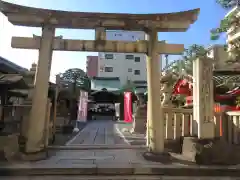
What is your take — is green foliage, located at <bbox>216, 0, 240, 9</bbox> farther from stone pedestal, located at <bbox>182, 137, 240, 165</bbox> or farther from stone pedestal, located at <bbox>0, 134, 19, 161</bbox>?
stone pedestal, located at <bbox>0, 134, 19, 161</bbox>

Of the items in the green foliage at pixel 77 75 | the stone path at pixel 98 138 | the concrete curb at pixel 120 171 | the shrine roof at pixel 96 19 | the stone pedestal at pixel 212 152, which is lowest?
the concrete curb at pixel 120 171

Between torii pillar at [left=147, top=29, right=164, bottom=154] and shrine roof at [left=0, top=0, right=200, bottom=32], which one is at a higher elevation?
shrine roof at [left=0, top=0, right=200, bottom=32]

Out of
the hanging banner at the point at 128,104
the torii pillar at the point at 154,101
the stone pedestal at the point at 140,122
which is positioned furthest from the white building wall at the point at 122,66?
the torii pillar at the point at 154,101

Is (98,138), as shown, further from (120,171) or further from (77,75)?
(77,75)

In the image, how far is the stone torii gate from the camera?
263 inches

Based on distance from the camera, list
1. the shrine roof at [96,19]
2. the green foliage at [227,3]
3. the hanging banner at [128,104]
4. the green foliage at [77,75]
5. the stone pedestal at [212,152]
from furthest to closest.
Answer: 1. the green foliage at [77,75]
2. the hanging banner at [128,104]
3. the green foliage at [227,3]
4. the shrine roof at [96,19]
5. the stone pedestal at [212,152]

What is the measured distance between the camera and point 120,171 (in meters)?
5.66

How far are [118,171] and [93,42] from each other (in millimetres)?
4007

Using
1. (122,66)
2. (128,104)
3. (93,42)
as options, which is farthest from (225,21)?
(122,66)

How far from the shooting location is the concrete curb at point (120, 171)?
546 cm

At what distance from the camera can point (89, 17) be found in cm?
715

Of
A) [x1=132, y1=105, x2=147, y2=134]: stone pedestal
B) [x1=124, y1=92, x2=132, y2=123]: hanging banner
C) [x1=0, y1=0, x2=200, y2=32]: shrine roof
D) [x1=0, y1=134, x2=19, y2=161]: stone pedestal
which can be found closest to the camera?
[x1=0, y1=134, x2=19, y2=161]: stone pedestal

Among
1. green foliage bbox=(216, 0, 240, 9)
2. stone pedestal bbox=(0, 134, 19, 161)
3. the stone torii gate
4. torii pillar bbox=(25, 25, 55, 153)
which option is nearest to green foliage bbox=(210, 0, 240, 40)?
green foliage bbox=(216, 0, 240, 9)

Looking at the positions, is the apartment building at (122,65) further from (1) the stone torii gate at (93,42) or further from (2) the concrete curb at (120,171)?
(2) the concrete curb at (120,171)
